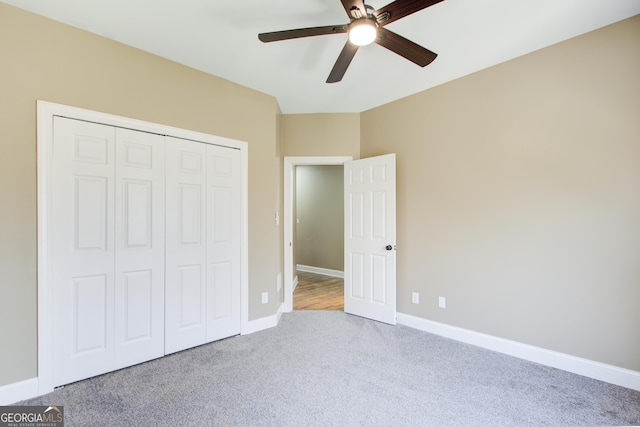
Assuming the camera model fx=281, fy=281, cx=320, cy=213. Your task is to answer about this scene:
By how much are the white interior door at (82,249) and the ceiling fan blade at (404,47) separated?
7.29 feet

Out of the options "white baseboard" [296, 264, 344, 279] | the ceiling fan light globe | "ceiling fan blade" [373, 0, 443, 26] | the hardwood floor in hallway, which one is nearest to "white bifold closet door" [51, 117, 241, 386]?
the hardwood floor in hallway

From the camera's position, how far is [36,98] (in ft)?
6.60

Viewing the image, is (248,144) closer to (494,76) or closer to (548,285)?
(494,76)

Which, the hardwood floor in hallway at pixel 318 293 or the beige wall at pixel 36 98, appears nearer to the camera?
the beige wall at pixel 36 98

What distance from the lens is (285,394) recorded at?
2016 millimetres

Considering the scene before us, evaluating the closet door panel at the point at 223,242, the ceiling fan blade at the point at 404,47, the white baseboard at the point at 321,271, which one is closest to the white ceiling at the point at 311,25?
the ceiling fan blade at the point at 404,47

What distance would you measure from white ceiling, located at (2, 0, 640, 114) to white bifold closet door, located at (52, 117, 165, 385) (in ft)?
2.58

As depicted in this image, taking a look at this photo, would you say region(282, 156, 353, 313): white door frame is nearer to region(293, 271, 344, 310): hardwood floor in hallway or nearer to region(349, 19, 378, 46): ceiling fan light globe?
region(293, 271, 344, 310): hardwood floor in hallway

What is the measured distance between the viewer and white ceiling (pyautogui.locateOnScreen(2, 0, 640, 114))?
1938mm

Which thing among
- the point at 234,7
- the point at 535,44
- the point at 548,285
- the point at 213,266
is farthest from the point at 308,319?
the point at 535,44

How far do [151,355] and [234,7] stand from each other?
9.48 ft

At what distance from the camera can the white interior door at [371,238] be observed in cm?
339

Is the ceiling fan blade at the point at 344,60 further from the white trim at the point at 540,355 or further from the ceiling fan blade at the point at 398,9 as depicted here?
the white trim at the point at 540,355

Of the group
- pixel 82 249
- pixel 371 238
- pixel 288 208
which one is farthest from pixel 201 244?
pixel 371 238
